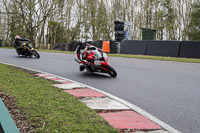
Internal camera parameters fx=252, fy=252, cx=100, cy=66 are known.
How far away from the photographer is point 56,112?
391cm

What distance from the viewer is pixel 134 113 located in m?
4.21

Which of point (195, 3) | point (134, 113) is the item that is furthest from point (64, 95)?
point (195, 3)

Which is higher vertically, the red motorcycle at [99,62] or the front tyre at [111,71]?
the red motorcycle at [99,62]

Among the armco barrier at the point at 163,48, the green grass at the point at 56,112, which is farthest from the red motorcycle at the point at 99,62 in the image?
the armco barrier at the point at 163,48

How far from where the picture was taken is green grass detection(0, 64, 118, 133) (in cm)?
325

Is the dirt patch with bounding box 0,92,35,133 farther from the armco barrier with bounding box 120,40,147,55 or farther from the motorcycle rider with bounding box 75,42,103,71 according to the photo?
the armco barrier with bounding box 120,40,147,55

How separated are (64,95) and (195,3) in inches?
1359

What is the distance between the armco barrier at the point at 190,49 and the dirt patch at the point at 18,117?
43.4 feet

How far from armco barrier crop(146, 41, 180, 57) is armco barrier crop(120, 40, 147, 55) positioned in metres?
0.50

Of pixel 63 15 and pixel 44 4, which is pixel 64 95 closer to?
pixel 44 4

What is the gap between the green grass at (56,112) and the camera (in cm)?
325

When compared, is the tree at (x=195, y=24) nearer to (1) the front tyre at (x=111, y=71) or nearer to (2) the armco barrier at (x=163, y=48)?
(2) the armco barrier at (x=163, y=48)

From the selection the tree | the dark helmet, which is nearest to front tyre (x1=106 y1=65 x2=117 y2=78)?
the dark helmet

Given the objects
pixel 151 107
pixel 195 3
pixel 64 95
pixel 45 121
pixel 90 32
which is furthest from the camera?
pixel 90 32
